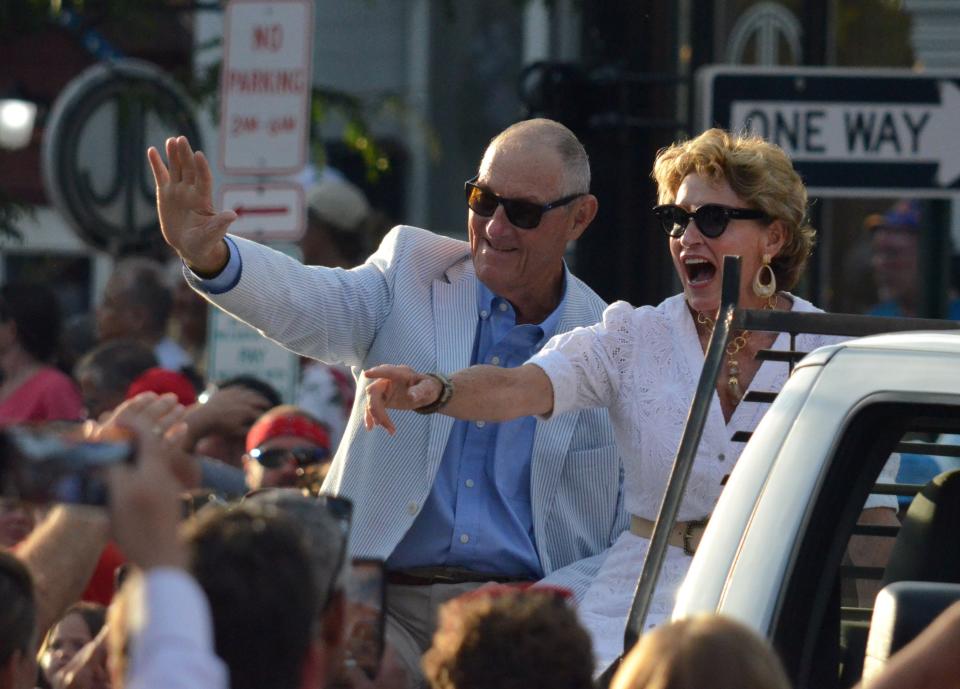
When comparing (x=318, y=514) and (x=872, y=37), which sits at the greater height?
(x=872, y=37)

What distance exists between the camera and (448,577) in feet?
15.7

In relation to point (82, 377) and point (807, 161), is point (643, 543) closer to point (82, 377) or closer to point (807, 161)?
point (807, 161)

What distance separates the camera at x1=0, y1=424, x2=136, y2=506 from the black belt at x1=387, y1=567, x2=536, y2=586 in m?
2.51

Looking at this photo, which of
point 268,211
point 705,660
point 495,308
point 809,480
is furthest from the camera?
point 268,211

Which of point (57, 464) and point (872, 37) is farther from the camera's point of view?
point (872, 37)

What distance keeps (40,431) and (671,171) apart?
2.22 meters

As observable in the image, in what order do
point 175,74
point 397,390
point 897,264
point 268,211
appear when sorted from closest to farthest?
point 397,390 → point 268,211 → point 897,264 → point 175,74

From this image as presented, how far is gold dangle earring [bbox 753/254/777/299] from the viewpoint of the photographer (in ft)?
14.2

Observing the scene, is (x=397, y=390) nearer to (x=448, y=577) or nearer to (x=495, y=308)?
(x=448, y=577)

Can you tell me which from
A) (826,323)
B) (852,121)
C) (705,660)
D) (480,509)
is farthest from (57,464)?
(852,121)

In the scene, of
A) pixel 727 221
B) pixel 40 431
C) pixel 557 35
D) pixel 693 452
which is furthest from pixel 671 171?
pixel 557 35

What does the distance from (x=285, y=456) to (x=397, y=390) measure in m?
1.99

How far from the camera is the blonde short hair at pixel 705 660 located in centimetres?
256

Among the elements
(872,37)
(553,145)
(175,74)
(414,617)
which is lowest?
(414,617)
